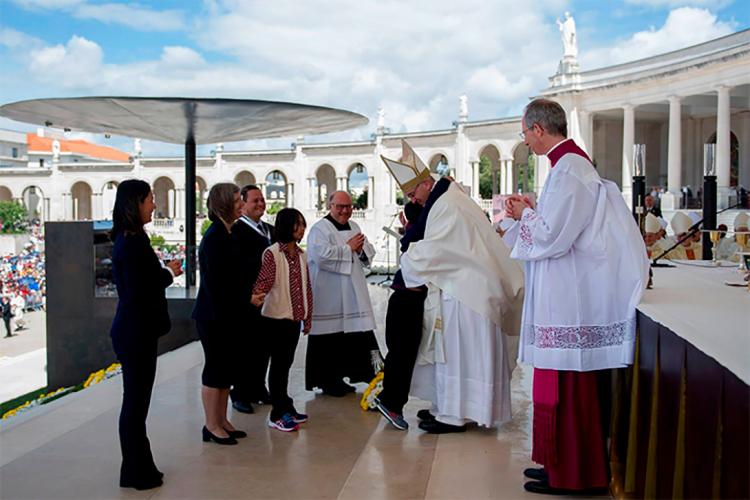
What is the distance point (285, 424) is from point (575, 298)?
2.76 meters

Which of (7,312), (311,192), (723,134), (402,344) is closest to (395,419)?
(402,344)

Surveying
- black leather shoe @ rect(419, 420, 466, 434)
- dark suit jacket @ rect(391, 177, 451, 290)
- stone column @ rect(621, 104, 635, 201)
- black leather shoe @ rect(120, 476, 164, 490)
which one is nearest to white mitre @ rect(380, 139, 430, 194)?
dark suit jacket @ rect(391, 177, 451, 290)

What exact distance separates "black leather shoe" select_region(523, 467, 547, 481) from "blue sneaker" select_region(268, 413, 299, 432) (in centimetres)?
200

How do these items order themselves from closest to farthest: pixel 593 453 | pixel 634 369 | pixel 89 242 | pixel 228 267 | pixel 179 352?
pixel 634 369 → pixel 593 453 → pixel 228 267 → pixel 179 352 → pixel 89 242

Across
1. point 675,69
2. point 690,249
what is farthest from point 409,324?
point 675,69

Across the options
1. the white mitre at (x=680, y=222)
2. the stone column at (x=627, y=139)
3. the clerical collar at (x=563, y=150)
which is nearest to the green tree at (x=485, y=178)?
the stone column at (x=627, y=139)

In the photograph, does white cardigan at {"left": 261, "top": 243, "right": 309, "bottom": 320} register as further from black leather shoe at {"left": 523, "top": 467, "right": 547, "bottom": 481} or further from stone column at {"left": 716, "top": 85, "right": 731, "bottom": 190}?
stone column at {"left": 716, "top": 85, "right": 731, "bottom": 190}

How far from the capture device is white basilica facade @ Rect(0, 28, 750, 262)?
29953mm

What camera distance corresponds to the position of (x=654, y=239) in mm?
7945

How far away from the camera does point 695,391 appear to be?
278cm

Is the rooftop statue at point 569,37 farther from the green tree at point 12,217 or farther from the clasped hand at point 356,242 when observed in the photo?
the green tree at point 12,217

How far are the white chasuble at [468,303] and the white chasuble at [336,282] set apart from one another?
136 centimetres

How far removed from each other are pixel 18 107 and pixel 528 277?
9516 millimetres

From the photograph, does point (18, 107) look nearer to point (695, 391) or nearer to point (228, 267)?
point (228, 267)
